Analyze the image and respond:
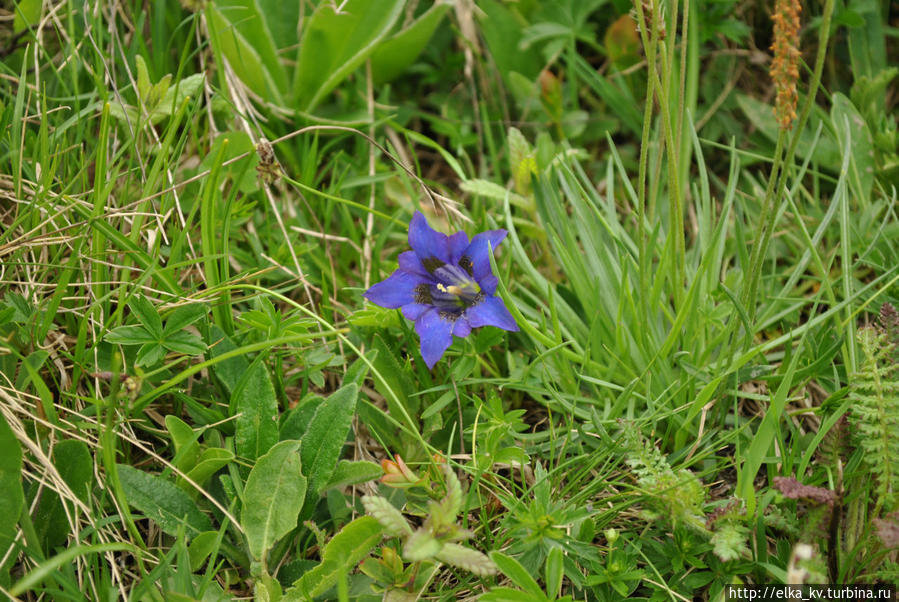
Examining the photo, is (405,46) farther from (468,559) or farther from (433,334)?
(468,559)

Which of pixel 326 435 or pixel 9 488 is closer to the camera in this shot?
pixel 9 488

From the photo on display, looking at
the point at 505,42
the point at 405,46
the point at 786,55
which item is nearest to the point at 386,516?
the point at 786,55

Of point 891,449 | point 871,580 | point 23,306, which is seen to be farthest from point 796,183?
point 23,306

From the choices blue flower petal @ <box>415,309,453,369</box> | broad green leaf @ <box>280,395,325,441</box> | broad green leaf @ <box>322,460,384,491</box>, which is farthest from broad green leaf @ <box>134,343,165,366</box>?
blue flower petal @ <box>415,309,453,369</box>

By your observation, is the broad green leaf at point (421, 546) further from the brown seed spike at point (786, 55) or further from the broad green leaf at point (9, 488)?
the brown seed spike at point (786, 55)

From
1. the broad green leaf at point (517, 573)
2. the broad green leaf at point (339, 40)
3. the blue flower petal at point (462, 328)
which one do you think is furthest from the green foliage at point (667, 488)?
the broad green leaf at point (339, 40)

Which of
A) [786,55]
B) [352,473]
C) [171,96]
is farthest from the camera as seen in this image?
[171,96]
